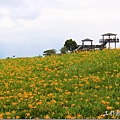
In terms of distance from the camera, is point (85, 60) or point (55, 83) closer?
point (55, 83)

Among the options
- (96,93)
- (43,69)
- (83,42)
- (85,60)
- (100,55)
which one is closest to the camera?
(96,93)

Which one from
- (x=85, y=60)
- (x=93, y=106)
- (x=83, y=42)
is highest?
(x=83, y=42)

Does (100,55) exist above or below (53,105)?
above

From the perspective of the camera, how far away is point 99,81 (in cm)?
961

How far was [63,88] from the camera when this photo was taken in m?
9.09

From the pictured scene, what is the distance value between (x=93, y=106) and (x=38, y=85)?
114 inches

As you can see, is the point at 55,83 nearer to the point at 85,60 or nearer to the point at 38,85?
the point at 38,85

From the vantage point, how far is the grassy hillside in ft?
22.7

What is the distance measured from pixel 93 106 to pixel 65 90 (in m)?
1.76

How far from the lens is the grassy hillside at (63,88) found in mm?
6926

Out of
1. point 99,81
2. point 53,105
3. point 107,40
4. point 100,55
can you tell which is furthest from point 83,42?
point 53,105

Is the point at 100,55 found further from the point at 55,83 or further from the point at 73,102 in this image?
the point at 73,102

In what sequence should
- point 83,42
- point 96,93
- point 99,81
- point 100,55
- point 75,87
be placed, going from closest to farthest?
point 96,93 < point 75,87 < point 99,81 < point 100,55 < point 83,42

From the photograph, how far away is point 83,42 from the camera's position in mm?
39938
